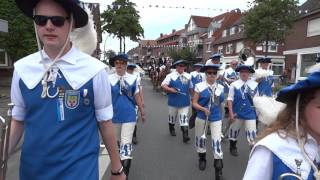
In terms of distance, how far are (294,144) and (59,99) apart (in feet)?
4.57

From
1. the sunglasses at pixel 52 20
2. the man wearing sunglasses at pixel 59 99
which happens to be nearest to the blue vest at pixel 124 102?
the man wearing sunglasses at pixel 59 99

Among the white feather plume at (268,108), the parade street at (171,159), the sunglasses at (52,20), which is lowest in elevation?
the parade street at (171,159)

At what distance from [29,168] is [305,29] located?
131ft

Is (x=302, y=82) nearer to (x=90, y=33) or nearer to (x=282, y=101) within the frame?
(x=282, y=101)

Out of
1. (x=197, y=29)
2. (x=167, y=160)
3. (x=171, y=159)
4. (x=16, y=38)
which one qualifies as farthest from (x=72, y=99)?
(x=197, y=29)

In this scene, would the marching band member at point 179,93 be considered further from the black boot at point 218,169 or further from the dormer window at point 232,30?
the dormer window at point 232,30

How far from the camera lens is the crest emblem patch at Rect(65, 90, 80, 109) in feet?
8.58

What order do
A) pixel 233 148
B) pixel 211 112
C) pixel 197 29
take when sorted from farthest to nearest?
pixel 197 29 → pixel 233 148 → pixel 211 112

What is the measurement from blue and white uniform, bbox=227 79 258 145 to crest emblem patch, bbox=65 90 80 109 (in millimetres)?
5868

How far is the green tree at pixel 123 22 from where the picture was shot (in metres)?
43.5

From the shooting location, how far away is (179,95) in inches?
415

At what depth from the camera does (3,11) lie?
23781 millimetres

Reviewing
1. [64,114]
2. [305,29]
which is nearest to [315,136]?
[64,114]

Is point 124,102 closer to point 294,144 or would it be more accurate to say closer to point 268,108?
point 268,108
